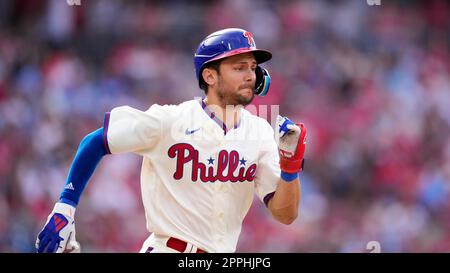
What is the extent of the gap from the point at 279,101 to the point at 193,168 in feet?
20.3

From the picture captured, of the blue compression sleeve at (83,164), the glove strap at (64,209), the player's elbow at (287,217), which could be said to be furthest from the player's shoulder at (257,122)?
the glove strap at (64,209)

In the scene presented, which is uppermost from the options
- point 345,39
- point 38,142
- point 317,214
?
point 345,39

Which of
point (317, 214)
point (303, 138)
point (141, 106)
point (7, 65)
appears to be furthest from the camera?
point (7, 65)

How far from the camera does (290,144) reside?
486cm

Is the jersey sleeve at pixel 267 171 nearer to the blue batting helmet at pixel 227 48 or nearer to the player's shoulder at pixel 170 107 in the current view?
the blue batting helmet at pixel 227 48

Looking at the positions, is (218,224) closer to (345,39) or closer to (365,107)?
(365,107)

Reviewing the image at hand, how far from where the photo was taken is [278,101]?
1099 cm

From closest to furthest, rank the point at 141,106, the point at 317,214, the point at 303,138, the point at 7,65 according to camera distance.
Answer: the point at 303,138 < the point at 317,214 < the point at 141,106 < the point at 7,65

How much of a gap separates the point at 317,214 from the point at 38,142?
3.23 m

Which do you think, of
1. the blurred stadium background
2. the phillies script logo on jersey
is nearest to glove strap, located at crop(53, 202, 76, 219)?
the phillies script logo on jersey

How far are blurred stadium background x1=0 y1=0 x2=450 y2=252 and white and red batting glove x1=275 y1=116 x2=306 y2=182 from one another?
15.2ft

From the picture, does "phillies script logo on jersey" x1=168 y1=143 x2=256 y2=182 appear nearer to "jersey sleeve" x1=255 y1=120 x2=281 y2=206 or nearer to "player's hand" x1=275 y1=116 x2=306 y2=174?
"jersey sleeve" x1=255 y1=120 x2=281 y2=206

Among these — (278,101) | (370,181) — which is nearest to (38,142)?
(278,101)

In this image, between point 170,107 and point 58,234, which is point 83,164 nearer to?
point 58,234
